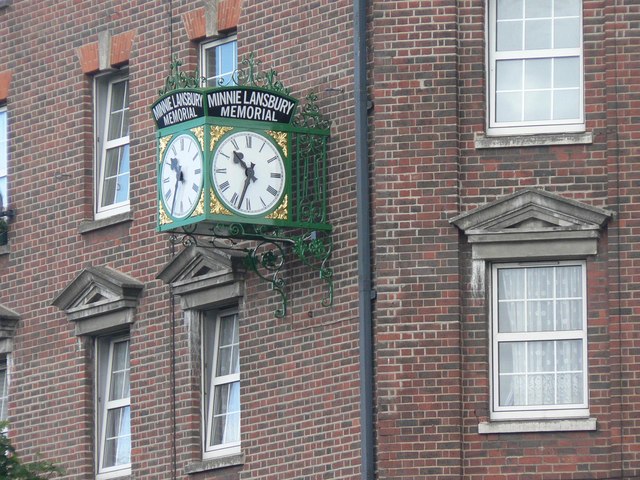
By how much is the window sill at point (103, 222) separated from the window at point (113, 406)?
1419 millimetres

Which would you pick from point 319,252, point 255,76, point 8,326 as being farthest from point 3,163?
point 319,252

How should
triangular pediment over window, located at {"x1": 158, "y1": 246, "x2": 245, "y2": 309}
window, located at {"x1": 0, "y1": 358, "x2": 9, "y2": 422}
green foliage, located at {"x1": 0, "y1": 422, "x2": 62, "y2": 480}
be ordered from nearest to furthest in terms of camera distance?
green foliage, located at {"x1": 0, "y1": 422, "x2": 62, "y2": 480}, triangular pediment over window, located at {"x1": 158, "y1": 246, "x2": 245, "y2": 309}, window, located at {"x1": 0, "y1": 358, "x2": 9, "y2": 422}

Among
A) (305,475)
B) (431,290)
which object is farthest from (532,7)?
(305,475)

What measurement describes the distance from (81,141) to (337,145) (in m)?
5.17

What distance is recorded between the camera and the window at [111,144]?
127ft

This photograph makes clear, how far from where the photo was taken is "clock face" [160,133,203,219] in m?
34.2

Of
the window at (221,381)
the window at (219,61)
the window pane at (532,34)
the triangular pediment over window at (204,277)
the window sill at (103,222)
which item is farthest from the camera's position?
the window sill at (103,222)

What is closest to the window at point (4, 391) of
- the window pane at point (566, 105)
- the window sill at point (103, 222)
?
the window sill at point (103, 222)

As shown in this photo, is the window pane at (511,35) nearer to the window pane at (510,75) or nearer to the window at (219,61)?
the window pane at (510,75)

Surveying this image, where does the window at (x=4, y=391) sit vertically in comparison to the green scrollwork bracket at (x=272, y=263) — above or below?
below

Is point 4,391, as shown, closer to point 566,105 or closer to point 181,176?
point 181,176

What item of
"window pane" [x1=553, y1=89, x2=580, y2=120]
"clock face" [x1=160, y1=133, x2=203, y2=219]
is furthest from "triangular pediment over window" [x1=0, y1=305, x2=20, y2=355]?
"window pane" [x1=553, y1=89, x2=580, y2=120]

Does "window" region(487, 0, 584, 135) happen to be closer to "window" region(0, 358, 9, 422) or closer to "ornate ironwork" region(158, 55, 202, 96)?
"ornate ironwork" region(158, 55, 202, 96)

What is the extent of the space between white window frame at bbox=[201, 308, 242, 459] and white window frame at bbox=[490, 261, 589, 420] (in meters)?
3.97
